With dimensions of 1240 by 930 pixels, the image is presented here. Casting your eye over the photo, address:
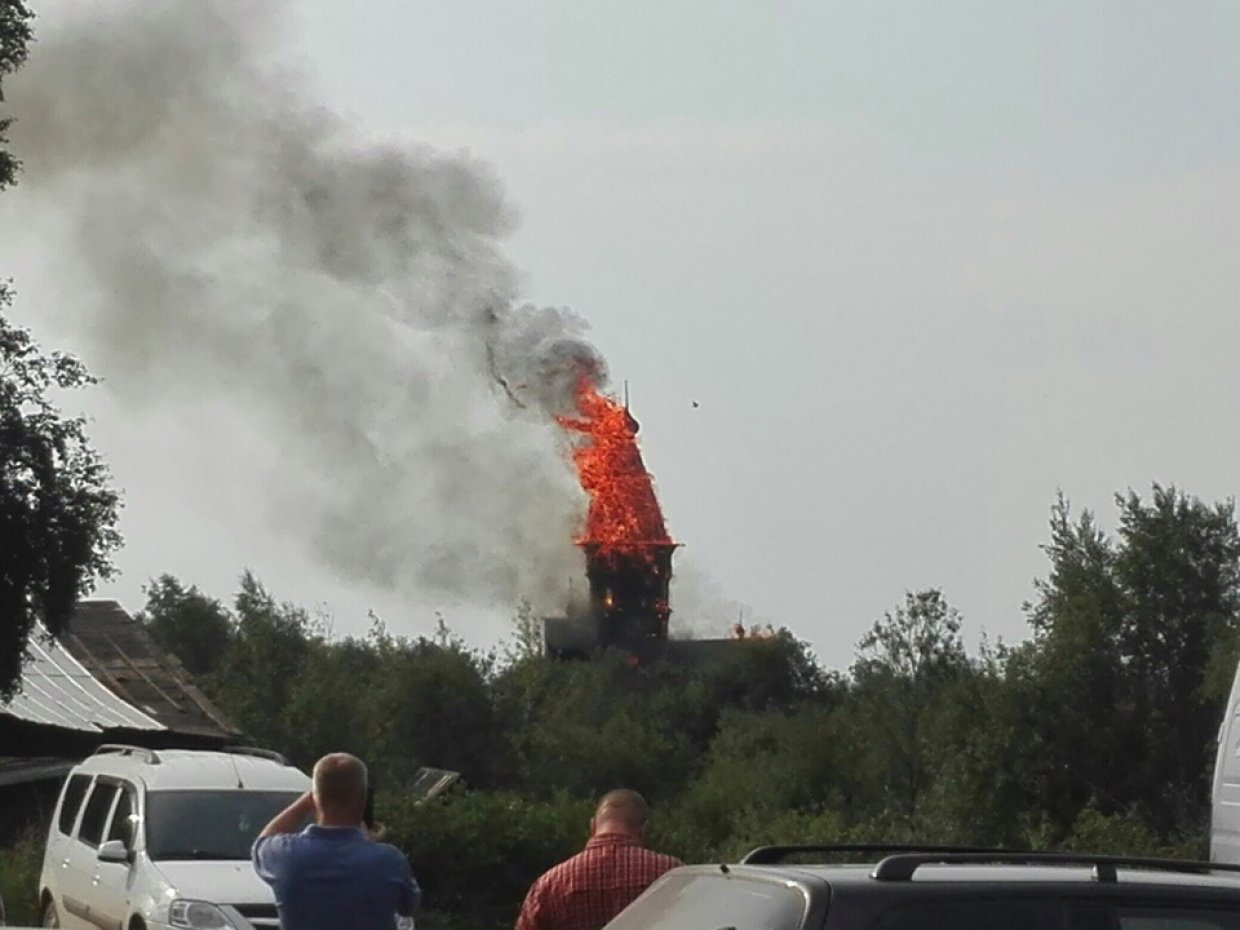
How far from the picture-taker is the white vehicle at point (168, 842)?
1491 centimetres

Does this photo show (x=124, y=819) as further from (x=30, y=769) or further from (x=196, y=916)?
(x=30, y=769)

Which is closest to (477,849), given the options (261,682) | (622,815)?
(622,815)

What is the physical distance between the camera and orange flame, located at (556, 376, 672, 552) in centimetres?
7006

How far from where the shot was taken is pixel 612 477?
75.7 m

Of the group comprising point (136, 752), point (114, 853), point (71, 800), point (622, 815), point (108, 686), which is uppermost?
point (108, 686)

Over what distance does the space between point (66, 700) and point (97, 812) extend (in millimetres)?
30697

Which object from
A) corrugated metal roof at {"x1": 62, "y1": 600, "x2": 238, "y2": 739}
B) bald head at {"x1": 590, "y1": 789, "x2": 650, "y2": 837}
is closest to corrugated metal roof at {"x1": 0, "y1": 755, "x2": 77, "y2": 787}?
corrugated metal roof at {"x1": 62, "y1": 600, "x2": 238, "y2": 739}

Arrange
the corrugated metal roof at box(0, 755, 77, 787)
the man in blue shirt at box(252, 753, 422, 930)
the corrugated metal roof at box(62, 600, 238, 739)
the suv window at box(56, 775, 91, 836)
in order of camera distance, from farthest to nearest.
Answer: the corrugated metal roof at box(62, 600, 238, 739), the corrugated metal roof at box(0, 755, 77, 787), the suv window at box(56, 775, 91, 836), the man in blue shirt at box(252, 753, 422, 930)

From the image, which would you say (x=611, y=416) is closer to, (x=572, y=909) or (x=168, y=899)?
(x=168, y=899)

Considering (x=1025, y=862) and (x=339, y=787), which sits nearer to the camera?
(x=1025, y=862)

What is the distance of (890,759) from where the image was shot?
65375mm

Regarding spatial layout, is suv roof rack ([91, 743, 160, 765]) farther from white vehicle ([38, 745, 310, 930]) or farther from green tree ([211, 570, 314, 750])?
green tree ([211, 570, 314, 750])

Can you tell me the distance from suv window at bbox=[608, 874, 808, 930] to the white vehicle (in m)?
7.94

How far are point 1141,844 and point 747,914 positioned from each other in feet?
110
